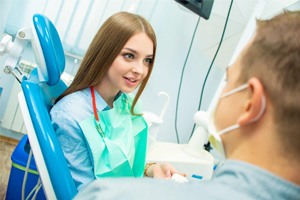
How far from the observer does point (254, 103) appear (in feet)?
1.47

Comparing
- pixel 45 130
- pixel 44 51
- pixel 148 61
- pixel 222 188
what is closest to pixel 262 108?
pixel 222 188

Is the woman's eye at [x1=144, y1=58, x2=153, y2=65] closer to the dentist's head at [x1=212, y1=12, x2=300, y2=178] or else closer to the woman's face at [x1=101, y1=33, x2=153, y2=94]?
the woman's face at [x1=101, y1=33, x2=153, y2=94]

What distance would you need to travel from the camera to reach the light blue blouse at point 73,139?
91 centimetres

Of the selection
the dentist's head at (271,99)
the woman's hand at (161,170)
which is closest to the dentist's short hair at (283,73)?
the dentist's head at (271,99)

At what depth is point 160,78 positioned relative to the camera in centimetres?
223

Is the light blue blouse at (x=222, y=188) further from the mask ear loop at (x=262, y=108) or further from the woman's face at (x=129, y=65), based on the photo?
the woman's face at (x=129, y=65)

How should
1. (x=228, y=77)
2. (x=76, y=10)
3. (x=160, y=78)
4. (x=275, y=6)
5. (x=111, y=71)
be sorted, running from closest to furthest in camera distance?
(x=228, y=77)
(x=111, y=71)
(x=275, y=6)
(x=76, y=10)
(x=160, y=78)

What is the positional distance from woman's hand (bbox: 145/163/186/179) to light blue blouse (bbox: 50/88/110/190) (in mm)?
274

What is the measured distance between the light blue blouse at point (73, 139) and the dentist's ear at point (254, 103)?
61cm

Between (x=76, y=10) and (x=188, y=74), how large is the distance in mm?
988

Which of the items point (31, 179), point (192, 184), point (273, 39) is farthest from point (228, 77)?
point (31, 179)

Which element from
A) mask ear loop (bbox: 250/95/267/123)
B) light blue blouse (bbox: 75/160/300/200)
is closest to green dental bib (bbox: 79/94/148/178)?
light blue blouse (bbox: 75/160/300/200)

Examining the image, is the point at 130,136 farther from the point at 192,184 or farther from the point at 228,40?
the point at 228,40

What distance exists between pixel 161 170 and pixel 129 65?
1.45 feet
